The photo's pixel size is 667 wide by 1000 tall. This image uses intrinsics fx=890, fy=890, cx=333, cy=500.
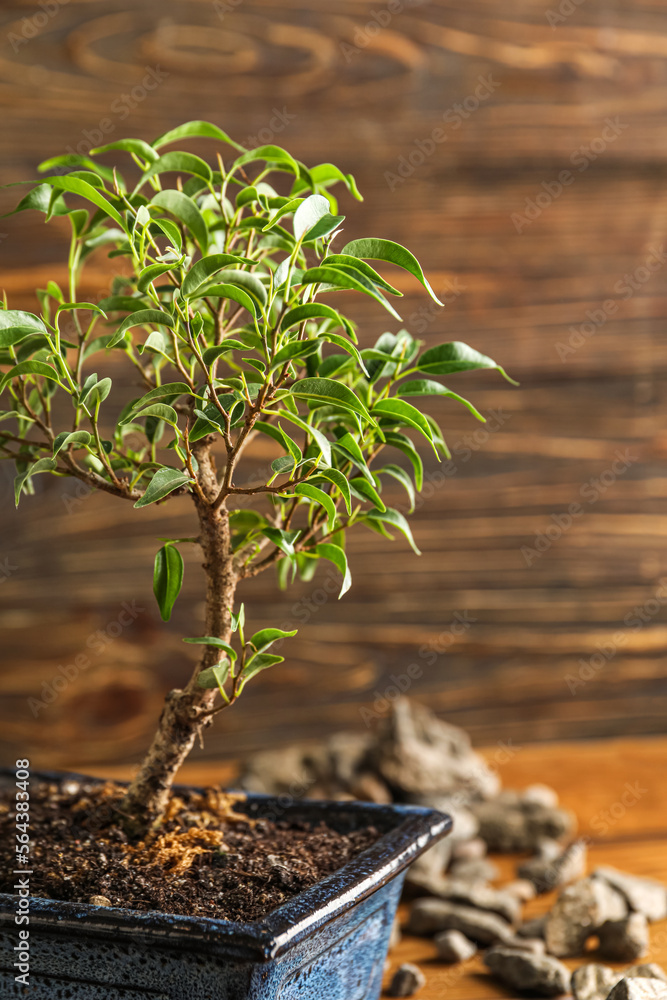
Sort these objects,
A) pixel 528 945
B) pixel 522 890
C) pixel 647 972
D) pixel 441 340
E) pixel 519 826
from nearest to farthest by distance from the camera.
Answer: pixel 647 972, pixel 528 945, pixel 522 890, pixel 519 826, pixel 441 340

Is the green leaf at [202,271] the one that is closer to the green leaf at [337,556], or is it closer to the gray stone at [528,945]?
the green leaf at [337,556]

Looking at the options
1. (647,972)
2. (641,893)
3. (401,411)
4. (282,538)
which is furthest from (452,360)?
(641,893)

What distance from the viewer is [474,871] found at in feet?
3.30

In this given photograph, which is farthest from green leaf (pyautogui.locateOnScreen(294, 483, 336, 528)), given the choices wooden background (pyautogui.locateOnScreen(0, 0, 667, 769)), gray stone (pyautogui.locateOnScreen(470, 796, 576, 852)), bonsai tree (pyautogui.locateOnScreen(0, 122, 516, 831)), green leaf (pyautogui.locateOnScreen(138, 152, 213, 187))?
wooden background (pyautogui.locateOnScreen(0, 0, 667, 769))

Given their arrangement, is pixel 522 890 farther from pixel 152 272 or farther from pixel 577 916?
pixel 152 272

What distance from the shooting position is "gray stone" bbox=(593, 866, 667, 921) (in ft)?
2.90

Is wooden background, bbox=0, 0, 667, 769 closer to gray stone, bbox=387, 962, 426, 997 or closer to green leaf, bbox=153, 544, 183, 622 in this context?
gray stone, bbox=387, 962, 426, 997

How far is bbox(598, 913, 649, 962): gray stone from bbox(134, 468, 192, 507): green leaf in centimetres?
60

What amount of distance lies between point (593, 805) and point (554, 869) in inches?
10.5

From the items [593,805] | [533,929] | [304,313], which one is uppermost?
[304,313]

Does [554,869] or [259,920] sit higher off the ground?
[259,920]

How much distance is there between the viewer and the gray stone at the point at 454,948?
0.83 m

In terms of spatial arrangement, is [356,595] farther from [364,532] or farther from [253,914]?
[253,914]

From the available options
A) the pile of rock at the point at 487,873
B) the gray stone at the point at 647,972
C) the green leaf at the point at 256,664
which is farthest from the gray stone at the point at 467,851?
the green leaf at the point at 256,664
